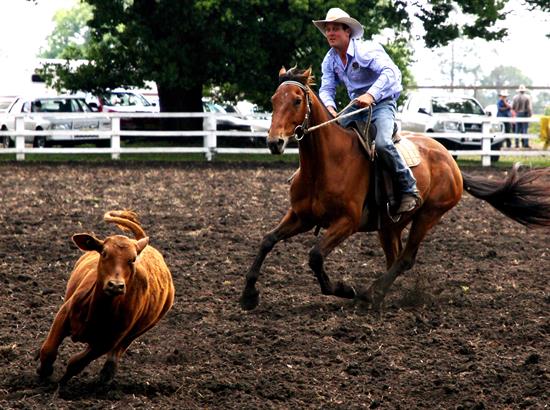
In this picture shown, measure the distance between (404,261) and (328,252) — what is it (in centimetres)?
117

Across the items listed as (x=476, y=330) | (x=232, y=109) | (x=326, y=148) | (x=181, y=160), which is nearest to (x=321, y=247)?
(x=326, y=148)

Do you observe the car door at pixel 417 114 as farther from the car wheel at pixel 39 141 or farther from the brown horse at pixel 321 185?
the brown horse at pixel 321 185

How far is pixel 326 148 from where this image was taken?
8477 mm

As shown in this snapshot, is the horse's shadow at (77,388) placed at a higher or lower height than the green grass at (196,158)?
lower

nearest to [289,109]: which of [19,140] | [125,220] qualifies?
[125,220]

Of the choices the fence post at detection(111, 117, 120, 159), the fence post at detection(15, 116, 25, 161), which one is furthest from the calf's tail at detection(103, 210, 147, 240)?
the fence post at detection(15, 116, 25, 161)

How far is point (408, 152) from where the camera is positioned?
9234 mm

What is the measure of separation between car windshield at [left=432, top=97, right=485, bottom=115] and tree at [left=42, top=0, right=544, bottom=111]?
68.8 inches

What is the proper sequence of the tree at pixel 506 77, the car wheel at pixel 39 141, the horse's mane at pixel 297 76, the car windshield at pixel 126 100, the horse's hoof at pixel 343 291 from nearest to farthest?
the horse's mane at pixel 297 76, the horse's hoof at pixel 343 291, the car wheel at pixel 39 141, the car windshield at pixel 126 100, the tree at pixel 506 77

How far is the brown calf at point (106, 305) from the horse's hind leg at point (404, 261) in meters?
2.73

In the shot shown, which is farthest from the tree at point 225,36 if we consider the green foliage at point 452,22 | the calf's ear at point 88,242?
the calf's ear at point 88,242

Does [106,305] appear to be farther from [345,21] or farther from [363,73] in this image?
[363,73]

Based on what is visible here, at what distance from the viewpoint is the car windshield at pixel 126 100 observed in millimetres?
31156

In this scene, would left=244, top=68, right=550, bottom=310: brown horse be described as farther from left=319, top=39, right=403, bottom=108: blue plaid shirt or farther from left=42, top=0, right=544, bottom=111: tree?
left=42, top=0, right=544, bottom=111: tree
